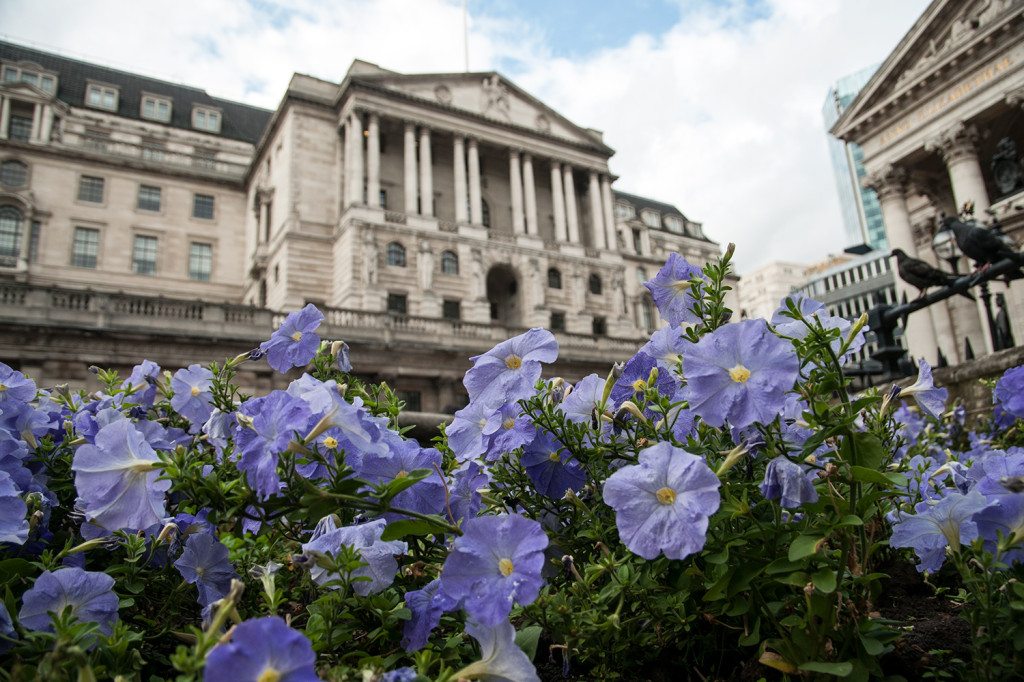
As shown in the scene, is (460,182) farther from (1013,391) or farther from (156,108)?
(1013,391)

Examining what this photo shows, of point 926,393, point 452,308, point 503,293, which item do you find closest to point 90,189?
point 452,308

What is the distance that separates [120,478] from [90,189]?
47.9 m

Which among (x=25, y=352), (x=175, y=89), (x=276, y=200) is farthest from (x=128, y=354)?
(x=175, y=89)

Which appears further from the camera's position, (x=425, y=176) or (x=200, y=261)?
(x=200, y=261)

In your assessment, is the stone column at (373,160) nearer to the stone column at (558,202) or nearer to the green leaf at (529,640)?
the stone column at (558,202)

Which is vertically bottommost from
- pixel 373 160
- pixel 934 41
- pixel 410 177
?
pixel 934 41

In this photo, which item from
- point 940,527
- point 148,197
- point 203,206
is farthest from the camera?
point 203,206

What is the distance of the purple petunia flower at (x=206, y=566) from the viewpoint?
162 cm

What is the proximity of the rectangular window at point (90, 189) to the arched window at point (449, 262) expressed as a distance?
22.5m

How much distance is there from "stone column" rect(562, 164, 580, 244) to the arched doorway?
5.10 m

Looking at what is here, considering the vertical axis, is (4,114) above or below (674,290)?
above

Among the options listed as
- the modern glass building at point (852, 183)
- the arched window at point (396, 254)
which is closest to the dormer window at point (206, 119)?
the arched window at point (396, 254)

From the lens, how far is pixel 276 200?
3966 centimetres

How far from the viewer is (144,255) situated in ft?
136
